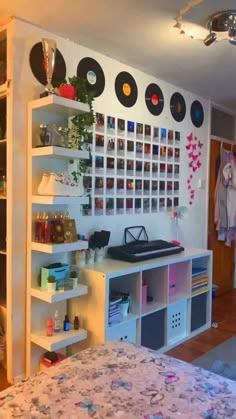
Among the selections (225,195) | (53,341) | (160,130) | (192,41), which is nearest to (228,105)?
(225,195)

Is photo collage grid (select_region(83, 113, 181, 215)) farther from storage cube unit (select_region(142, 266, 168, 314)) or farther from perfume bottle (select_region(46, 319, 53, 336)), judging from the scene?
perfume bottle (select_region(46, 319, 53, 336))

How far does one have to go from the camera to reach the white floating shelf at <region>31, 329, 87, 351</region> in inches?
89.0

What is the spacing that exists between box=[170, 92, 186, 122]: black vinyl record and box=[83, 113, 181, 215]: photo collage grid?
17 cm

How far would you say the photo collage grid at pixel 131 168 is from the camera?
2.84 m

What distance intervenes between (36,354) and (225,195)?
2.97m

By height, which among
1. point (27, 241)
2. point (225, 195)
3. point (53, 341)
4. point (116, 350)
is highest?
point (225, 195)

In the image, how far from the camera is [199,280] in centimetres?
334

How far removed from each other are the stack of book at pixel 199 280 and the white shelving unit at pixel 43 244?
1.21 metres

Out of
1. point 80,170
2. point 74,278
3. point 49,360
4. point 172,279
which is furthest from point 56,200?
point 172,279

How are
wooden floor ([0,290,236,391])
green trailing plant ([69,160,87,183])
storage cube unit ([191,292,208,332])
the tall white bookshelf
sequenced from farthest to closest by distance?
1. storage cube unit ([191,292,208,332])
2. wooden floor ([0,290,236,391])
3. green trailing plant ([69,160,87,183])
4. the tall white bookshelf

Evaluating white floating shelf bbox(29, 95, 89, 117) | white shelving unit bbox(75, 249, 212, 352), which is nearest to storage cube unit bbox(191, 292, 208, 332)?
white shelving unit bbox(75, 249, 212, 352)

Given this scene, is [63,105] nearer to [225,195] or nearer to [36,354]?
[36,354]

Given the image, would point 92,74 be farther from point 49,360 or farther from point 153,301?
point 49,360

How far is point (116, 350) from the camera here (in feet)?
5.48
